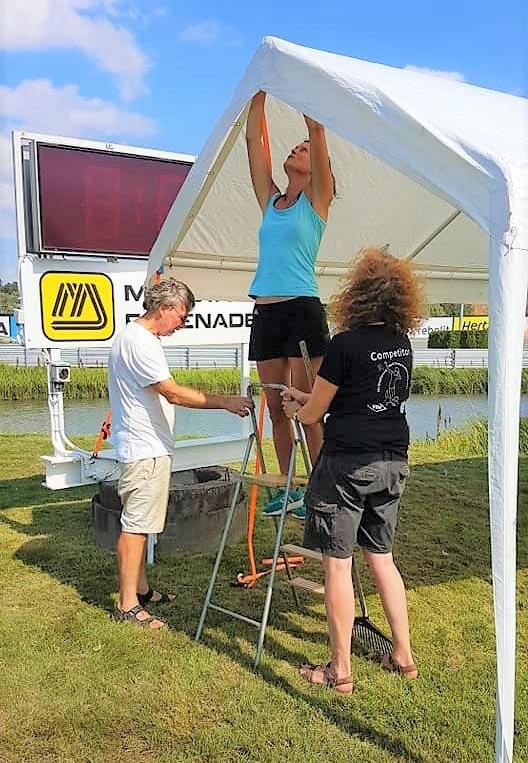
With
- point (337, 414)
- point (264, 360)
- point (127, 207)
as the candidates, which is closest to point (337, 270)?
point (127, 207)

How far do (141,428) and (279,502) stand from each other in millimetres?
811

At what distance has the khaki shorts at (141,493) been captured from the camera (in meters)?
3.65

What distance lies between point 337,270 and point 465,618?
2992 mm

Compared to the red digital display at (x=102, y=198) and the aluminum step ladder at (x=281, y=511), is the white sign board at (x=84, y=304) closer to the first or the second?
the red digital display at (x=102, y=198)

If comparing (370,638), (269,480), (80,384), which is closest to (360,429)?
(269,480)

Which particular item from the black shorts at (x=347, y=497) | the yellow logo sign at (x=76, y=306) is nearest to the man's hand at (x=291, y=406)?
the black shorts at (x=347, y=497)

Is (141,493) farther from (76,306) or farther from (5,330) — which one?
(5,330)

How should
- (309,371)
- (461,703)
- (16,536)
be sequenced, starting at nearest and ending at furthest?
1. (461,703)
2. (309,371)
3. (16,536)

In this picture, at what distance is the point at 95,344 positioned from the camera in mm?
5086

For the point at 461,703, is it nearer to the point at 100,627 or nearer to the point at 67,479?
the point at 100,627

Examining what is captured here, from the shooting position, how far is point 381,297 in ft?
9.40

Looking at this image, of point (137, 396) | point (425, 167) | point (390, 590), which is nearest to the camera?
point (425, 167)

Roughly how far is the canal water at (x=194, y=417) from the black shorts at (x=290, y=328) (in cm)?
723

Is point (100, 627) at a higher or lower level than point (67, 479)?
lower
